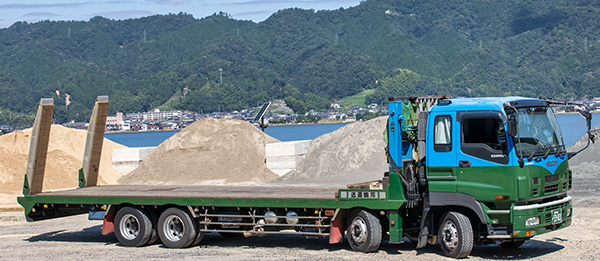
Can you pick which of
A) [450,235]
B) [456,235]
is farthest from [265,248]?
Result: [456,235]

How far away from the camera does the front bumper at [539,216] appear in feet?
31.4

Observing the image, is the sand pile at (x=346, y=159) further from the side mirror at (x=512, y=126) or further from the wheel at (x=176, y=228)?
the side mirror at (x=512, y=126)

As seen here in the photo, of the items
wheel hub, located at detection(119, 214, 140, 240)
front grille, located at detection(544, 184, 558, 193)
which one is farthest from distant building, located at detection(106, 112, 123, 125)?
front grille, located at detection(544, 184, 558, 193)

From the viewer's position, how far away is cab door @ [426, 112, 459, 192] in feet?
33.1

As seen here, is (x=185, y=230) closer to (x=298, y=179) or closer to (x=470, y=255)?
(x=470, y=255)

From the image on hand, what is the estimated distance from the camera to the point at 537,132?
9.92 m

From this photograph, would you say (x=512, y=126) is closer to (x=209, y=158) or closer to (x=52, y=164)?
(x=209, y=158)

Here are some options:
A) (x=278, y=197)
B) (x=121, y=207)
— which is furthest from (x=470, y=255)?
(x=121, y=207)

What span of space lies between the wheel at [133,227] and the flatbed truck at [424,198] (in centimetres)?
2

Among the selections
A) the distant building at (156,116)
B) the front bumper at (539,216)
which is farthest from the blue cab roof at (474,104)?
the distant building at (156,116)

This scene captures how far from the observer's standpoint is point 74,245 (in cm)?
1304

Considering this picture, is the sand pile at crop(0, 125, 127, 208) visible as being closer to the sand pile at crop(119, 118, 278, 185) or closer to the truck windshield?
the sand pile at crop(119, 118, 278, 185)

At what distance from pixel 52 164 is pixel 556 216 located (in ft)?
78.6

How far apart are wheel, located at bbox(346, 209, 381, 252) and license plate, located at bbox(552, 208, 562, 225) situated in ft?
9.25
